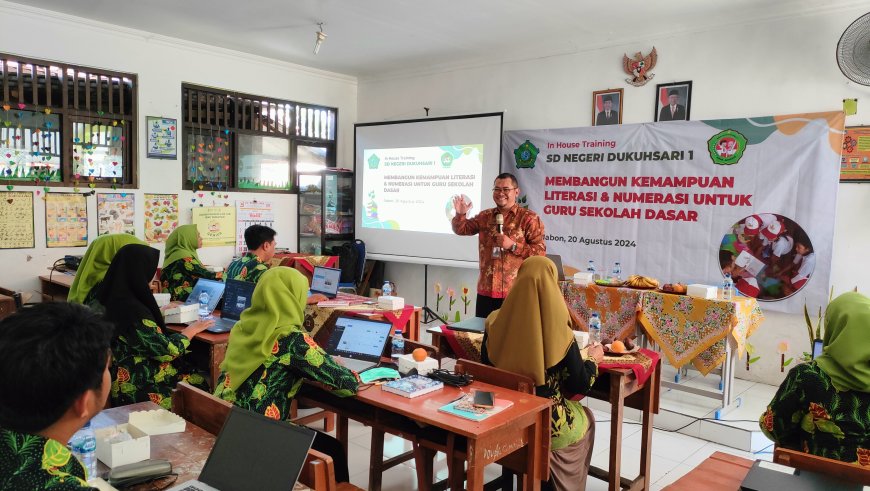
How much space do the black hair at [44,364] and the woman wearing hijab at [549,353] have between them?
167cm

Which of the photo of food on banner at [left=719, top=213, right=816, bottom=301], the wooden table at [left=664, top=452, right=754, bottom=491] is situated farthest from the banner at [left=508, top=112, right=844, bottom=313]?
the wooden table at [left=664, top=452, right=754, bottom=491]

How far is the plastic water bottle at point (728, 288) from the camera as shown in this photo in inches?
176

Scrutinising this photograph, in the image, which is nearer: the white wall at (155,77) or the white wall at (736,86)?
the white wall at (736,86)

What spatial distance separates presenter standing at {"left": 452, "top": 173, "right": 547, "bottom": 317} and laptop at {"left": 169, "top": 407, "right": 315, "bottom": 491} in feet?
8.81

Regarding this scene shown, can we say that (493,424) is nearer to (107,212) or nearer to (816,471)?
(816,471)

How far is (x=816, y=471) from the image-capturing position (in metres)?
1.83

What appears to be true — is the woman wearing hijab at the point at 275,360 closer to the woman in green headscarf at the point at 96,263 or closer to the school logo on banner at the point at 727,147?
the woman in green headscarf at the point at 96,263

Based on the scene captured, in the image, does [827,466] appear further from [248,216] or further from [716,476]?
[248,216]

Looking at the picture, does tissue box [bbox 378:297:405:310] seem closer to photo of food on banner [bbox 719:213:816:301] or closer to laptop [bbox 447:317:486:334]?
laptop [bbox 447:317:486:334]

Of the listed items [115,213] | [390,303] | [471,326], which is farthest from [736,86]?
[115,213]

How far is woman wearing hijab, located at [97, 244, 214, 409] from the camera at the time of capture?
286cm

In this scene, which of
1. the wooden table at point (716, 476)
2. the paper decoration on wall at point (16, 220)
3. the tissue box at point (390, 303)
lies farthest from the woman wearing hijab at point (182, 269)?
the wooden table at point (716, 476)

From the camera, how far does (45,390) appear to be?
1.10 metres

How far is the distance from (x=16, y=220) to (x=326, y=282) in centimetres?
299
